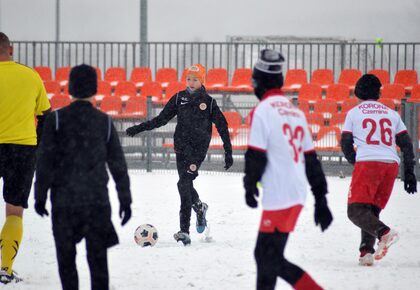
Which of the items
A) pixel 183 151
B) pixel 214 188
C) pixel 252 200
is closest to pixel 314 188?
pixel 252 200

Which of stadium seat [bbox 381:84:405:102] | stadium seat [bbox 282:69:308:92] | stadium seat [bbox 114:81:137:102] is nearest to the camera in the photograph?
stadium seat [bbox 381:84:405:102]

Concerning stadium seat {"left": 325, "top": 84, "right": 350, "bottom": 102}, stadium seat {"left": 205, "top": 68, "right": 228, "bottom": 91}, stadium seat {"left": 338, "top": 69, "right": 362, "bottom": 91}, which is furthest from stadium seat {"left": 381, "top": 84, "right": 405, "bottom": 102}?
stadium seat {"left": 205, "top": 68, "right": 228, "bottom": 91}

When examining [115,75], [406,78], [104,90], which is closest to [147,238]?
[104,90]

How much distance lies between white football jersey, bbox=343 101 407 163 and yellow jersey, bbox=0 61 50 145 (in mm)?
2764

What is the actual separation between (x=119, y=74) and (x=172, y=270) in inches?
612

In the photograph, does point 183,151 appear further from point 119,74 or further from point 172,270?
point 119,74

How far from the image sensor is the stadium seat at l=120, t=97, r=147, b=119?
18141 millimetres

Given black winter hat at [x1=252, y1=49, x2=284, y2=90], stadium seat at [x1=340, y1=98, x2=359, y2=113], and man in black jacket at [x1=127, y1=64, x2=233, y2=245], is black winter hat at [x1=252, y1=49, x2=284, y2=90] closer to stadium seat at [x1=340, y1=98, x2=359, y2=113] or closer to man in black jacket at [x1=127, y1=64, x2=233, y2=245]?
man in black jacket at [x1=127, y1=64, x2=233, y2=245]

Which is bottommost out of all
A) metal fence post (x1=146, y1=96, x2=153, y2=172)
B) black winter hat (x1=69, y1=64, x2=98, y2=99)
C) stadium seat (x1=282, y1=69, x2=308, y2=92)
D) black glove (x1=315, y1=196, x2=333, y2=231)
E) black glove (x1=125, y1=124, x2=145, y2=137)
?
metal fence post (x1=146, y1=96, x2=153, y2=172)

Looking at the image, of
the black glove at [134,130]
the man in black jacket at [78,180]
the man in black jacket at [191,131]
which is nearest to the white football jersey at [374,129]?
the man in black jacket at [191,131]

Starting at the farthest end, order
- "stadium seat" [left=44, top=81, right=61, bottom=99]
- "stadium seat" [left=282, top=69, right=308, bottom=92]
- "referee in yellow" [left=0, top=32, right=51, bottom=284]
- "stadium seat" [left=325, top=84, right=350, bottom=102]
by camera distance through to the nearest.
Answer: "stadium seat" [left=44, top=81, right=61, bottom=99], "stadium seat" [left=282, top=69, right=308, bottom=92], "stadium seat" [left=325, top=84, right=350, bottom=102], "referee in yellow" [left=0, top=32, right=51, bottom=284]

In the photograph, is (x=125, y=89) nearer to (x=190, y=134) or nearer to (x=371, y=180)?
(x=190, y=134)

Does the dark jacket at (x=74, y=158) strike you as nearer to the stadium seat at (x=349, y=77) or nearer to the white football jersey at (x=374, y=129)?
the white football jersey at (x=374, y=129)

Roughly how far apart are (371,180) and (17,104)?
312cm
